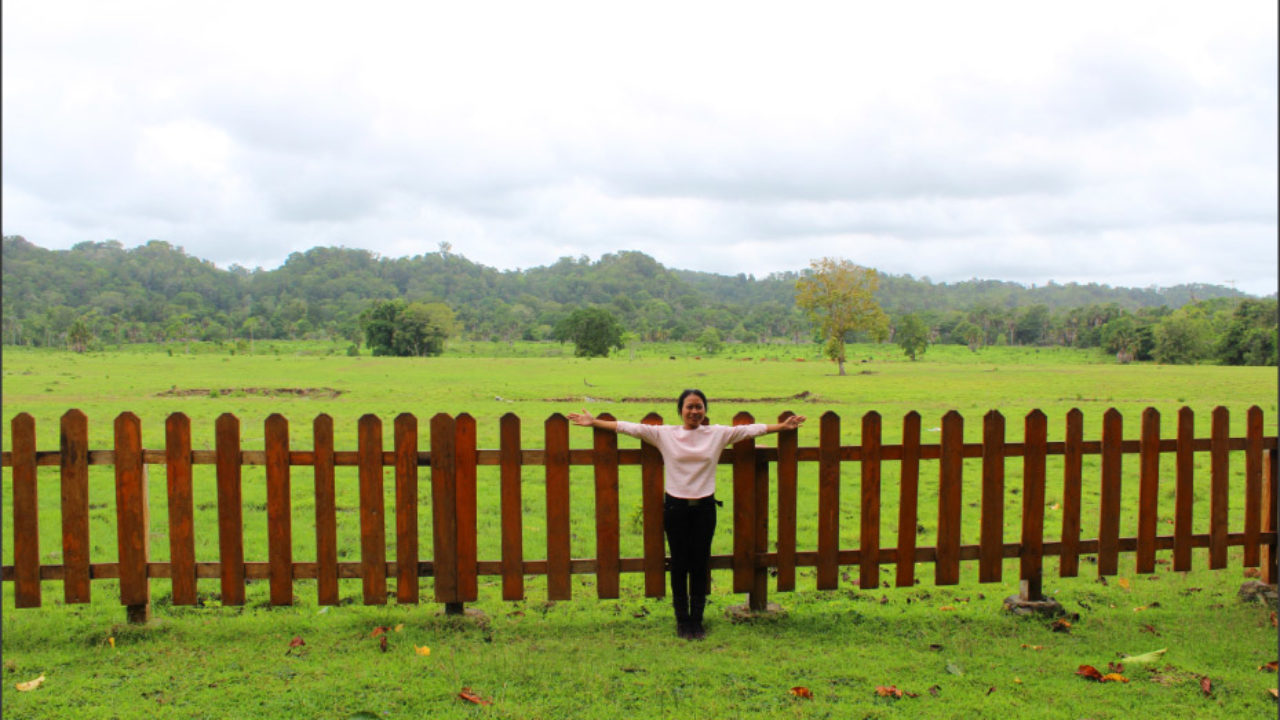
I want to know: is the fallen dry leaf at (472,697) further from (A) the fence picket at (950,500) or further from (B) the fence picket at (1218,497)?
(B) the fence picket at (1218,497)

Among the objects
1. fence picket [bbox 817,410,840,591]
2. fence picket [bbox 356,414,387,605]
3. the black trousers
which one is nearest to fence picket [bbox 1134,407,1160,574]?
fence picket [bbox 817,410,840,591]

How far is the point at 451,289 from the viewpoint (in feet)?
598

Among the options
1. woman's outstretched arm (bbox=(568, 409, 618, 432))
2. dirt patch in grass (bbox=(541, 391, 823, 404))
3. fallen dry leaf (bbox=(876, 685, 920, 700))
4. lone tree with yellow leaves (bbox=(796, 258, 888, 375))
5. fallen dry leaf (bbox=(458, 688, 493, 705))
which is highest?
lone tree with yellow leaves (bbox=(796, 258, 888, 375))

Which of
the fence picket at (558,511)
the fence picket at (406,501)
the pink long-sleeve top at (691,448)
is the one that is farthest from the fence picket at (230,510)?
the pink long-sleeve top at (691,448)

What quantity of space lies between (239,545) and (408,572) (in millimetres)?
1135

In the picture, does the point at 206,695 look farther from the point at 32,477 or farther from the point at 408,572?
the point at 32,477

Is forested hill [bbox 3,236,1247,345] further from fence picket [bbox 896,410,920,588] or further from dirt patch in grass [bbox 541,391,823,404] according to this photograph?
fence picket [bbox 896,410,920,588]

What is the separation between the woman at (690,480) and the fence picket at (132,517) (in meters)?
2.90

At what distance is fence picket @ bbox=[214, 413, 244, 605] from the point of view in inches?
207

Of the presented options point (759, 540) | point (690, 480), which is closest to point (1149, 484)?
point (759, 540)

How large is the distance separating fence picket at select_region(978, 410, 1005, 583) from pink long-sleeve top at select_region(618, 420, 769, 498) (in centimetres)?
163

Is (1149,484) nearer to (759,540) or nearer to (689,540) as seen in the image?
(759,540)

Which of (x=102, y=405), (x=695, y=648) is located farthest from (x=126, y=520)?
(x=102, y=405)

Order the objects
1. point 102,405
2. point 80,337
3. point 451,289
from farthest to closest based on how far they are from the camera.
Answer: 1. point 451,289
2. point 80,337
3. point 102,405
